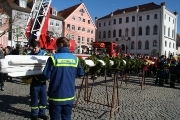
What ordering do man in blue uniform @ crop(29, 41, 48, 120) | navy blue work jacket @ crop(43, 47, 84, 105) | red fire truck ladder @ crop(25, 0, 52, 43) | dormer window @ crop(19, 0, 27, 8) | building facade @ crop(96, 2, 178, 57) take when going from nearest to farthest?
navy blue work jacket @ crop(43, 47, 84, 105), man in blue uniform @ crop(29, 41, 48, 120), red fire truck ladder @ crop(25, 0, 52, 43), dormer window @ crop(19, 0, 27, 8), building facade @ crop(96, 2, 178, 57)

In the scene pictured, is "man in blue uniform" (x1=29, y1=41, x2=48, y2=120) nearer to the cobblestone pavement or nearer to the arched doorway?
the cobblestone pavement

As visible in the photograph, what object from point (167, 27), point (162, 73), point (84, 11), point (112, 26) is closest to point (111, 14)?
point (112, 26)

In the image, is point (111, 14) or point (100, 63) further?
point (111, 14)

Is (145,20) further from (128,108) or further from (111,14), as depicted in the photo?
(128,108)

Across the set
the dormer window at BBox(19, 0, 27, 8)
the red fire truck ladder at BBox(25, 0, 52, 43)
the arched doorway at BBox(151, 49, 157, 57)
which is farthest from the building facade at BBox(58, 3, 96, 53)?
the red fire truck ladder at BBox(25, 0, 52, 43)

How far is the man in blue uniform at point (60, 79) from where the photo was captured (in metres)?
3.92

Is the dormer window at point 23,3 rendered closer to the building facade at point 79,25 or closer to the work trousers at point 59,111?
the building facade at point 79,25

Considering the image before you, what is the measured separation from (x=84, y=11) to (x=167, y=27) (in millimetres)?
23394

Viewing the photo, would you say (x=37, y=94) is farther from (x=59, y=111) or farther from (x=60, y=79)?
(x=60, y=79)

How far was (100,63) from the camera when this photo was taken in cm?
721

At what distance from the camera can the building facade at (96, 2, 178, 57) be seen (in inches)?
2163

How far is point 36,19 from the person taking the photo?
36.0 feet

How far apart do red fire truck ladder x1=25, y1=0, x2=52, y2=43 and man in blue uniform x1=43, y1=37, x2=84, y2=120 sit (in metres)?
7.28

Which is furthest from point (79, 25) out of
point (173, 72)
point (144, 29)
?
point (173, 72)
